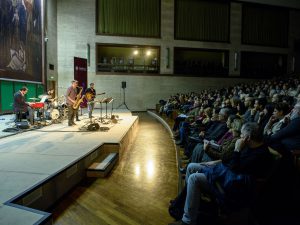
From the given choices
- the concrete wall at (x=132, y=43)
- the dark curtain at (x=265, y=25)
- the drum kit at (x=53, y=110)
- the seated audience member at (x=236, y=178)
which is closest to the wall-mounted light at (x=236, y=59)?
the concrete wall at (x=132, y=43)

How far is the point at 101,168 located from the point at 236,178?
208 cm

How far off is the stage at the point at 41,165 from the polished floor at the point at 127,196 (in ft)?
0.63

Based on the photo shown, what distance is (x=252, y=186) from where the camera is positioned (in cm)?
200

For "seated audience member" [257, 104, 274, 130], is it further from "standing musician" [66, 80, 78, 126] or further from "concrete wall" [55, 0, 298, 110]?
"concrete wall" [55, 0, 298, 110]

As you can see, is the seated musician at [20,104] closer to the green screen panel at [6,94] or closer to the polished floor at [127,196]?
the green screen panel at [6,94]

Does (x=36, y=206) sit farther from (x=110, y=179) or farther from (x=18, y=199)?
(x=110, y=179)

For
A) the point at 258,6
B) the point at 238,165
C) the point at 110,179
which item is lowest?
the point at 110,179

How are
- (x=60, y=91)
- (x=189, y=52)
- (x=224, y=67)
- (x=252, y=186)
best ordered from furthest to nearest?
(x=189, y=52), (x=224, y=67), (x=60, y=91), (x=252, y=186)

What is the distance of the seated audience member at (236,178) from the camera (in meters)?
2.00

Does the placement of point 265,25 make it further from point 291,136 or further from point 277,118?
point 291,136

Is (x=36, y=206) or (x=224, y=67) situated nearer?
(x=36, y=206)

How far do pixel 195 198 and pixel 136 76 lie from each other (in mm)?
12137

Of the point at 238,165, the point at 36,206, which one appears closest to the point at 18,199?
the point at 36,206

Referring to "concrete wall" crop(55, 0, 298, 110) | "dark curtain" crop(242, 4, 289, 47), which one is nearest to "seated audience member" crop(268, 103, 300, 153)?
"concrete wall" crop(55, 0, 298, 110)
